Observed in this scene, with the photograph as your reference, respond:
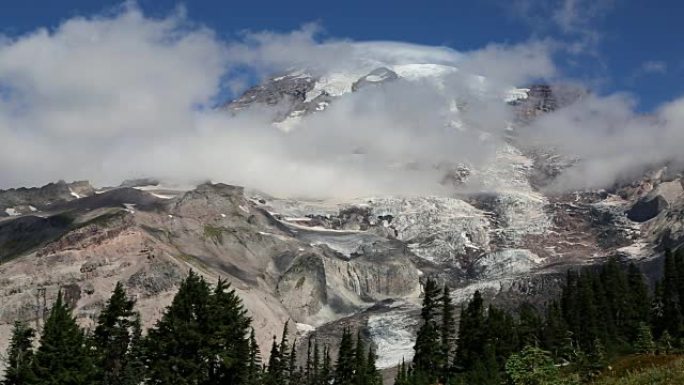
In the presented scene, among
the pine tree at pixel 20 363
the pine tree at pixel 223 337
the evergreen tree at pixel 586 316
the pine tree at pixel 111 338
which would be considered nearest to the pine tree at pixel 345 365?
the evergreen tree at pixel 586 316

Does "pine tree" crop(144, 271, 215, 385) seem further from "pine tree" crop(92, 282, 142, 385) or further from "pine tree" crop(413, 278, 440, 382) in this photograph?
"pine tree" crop(413, 278, 440, 382)

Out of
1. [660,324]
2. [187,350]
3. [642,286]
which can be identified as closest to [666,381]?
[187,350]

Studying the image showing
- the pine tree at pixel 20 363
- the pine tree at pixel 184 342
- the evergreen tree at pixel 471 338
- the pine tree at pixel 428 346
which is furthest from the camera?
the evergreen tree at pixel 471 338

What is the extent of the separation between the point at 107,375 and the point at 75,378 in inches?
440

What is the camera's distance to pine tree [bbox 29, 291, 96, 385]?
6675 cm

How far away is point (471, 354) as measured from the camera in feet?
379

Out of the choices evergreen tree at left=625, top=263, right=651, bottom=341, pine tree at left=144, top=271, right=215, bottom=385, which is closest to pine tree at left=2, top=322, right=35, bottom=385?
pine tree at left=144, top=271, right=215, bottom=385

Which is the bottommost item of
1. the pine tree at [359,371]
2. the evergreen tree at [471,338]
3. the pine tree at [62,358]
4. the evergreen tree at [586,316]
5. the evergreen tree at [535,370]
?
the evergreen tree at [535,370]

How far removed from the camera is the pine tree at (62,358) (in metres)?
66.8

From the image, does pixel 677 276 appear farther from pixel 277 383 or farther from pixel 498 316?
pixel 277 383

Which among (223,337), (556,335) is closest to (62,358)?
(223,337)

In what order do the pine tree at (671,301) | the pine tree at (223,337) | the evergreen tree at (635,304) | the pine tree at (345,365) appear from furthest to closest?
the evergreen tree at (635,304), the pine tree at (671,301), the pine tree at (345,365), the pine tree at (223,337)

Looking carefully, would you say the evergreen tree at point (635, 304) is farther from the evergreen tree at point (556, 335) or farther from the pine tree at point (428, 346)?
the pine tree at point (428, 346)

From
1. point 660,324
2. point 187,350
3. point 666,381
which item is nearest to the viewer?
point 666,381
